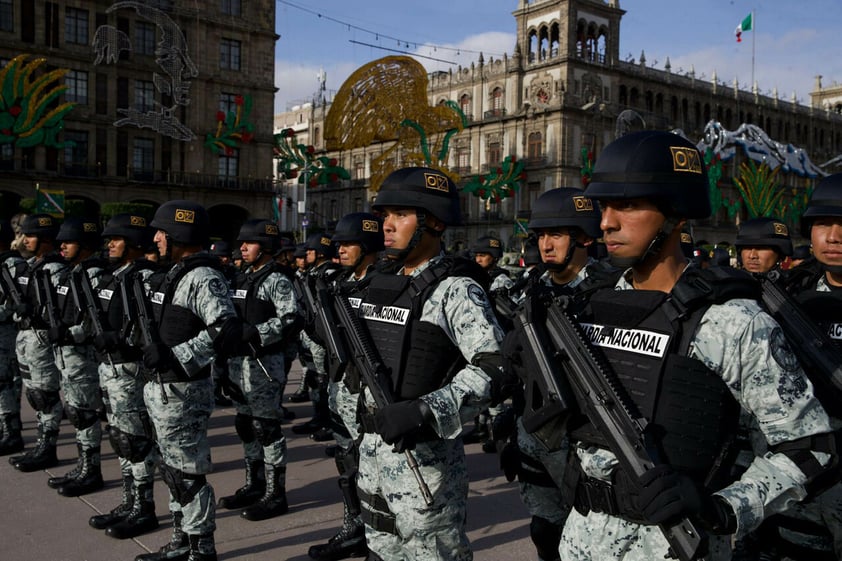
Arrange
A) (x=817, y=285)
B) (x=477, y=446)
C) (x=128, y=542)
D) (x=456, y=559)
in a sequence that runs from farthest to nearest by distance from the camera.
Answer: (x=477, y=446)
(x=128, y=542)
(x=817, y=285)
(x=456, y=559)

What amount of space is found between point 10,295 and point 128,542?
12.3 ft

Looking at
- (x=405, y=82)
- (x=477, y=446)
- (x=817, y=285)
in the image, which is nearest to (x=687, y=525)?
(x=817, y=285)

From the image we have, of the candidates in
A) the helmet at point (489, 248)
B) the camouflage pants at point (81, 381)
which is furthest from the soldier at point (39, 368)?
the helmet at point (489, 248)

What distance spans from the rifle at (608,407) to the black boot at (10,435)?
24.0ft

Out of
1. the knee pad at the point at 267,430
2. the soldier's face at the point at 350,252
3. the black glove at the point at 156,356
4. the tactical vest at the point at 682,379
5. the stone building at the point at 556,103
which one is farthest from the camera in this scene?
the stone building at the point at 556,103

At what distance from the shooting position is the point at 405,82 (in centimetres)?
3152

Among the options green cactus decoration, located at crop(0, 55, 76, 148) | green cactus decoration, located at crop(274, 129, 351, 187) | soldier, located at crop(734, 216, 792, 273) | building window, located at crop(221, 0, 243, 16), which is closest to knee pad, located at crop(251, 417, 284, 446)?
soldier, located at crop(734, 216, 792, 273)

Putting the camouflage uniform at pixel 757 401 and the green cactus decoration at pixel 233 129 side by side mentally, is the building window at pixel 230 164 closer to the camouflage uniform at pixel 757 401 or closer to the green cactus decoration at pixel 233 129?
the green cactus decoration at pixel 233 129

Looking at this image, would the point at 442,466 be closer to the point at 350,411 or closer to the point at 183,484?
the point at 350,411

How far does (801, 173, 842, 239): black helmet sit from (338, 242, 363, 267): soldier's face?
13.1 feet

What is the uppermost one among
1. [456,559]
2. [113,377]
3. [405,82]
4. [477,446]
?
[405,82]

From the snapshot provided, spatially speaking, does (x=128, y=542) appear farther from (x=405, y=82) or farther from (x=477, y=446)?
Result: (x=405, y=82)

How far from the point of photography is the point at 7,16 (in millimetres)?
36438

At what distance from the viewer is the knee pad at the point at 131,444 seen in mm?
5672
